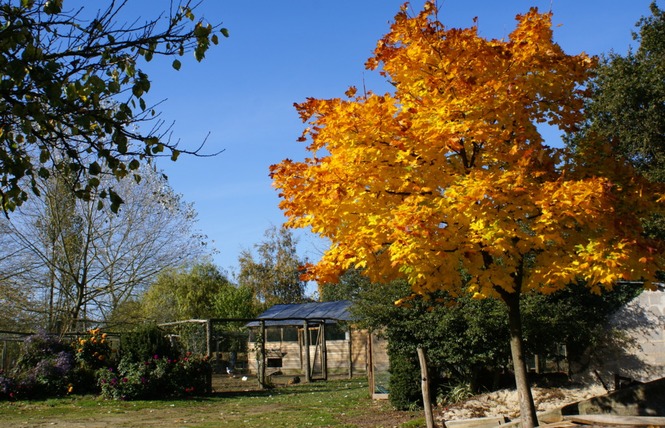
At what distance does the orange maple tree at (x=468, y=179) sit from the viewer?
7051mm

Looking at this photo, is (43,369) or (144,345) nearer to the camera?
(43,369)

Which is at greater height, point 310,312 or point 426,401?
point 310,312

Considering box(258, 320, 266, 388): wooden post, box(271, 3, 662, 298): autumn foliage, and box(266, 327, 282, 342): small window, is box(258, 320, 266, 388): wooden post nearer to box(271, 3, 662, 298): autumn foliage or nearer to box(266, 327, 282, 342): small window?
box(266, 327, 282, 342): small window

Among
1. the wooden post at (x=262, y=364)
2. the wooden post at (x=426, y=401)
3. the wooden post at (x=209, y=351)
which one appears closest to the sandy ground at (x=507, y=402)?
the wooden post at (x=426, y=401)

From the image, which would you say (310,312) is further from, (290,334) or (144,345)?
(144,345)

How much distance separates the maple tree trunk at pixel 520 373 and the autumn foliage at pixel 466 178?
0.33 m

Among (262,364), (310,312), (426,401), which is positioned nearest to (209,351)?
(262,364)

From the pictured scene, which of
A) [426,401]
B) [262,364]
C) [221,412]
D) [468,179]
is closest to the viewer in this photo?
[468,179]

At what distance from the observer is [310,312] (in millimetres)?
29453

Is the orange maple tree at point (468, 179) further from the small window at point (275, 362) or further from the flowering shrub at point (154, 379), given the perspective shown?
the small window at point (275, 362)

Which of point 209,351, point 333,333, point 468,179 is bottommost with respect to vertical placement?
point 209,351

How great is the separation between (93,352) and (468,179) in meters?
15.2

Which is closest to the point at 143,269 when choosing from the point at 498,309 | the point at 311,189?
the point at 498,309

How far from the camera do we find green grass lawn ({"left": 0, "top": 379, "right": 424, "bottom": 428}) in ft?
40.6
